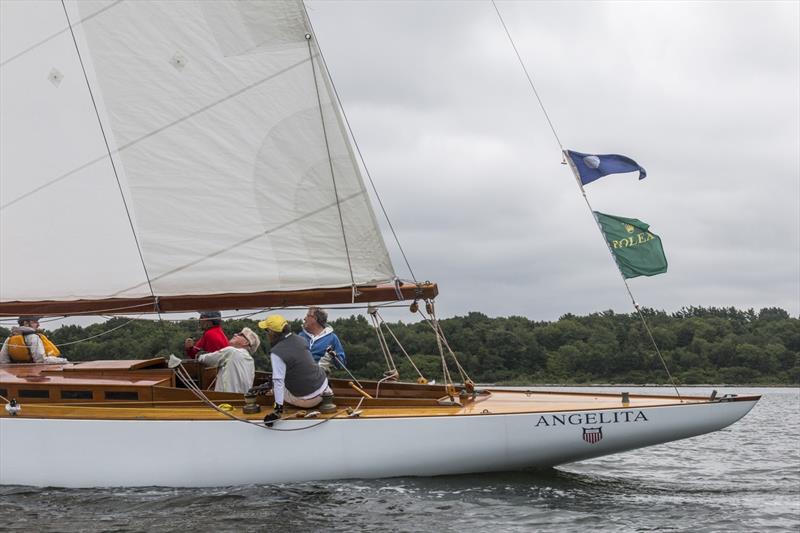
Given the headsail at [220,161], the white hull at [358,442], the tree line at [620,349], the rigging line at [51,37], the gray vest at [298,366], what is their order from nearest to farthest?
the white hull at [358,442] → the gray vest at [298,366] → the headsail at [220,161] → the rigging line at [51,37] → the tree line at [620,349]

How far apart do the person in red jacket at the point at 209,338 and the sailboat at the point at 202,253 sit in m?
0.26

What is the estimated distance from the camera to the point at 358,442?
998 cm

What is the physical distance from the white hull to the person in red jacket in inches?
60.4

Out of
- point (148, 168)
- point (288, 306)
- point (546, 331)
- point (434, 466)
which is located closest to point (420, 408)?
point (434, 466)

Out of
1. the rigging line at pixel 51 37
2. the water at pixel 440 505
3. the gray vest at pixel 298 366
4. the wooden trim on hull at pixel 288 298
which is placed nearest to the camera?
the water at pixel 440 505

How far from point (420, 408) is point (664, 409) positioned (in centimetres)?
282

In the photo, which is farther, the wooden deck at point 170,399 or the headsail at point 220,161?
the headsail at point 220,161

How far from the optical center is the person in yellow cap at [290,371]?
9.98 m

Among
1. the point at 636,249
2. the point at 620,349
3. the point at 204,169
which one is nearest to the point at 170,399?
the point at 204,169

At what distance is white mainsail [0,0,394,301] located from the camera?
36.0 feet

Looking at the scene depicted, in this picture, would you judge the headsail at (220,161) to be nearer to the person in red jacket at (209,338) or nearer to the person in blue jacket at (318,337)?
the person in red jacket at (209,338)

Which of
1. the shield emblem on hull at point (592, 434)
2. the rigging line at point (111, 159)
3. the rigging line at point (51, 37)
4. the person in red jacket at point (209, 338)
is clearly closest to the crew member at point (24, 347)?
the rigging line at point (111, 159)

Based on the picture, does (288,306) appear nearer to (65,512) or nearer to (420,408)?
(420,408)

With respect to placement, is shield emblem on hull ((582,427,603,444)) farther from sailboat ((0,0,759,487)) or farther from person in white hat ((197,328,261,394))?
person in white hat ((197,328,261,394))
